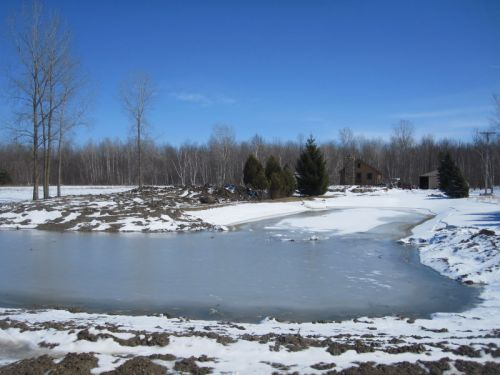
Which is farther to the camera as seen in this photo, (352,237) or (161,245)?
(352,237)

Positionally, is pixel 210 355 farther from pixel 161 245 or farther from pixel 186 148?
pixel 186 148

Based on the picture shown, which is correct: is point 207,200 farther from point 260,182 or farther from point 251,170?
point 251,170

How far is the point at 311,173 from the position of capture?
46.4m

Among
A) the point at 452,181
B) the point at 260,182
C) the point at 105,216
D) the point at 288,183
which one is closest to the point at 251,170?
the point at 260,182

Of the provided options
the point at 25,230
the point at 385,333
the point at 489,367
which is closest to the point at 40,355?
the point at 385,333

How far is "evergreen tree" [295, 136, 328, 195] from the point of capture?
46.1 m

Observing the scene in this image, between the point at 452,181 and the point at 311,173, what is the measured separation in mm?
14901

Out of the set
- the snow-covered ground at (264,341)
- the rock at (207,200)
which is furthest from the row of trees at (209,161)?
the snow-covered ground at (264,341)

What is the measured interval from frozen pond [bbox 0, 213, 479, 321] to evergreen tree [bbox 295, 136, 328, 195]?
93.0ft

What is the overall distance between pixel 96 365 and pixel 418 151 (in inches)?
4300

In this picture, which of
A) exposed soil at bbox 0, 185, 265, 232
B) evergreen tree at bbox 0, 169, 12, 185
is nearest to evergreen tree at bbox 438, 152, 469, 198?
exposed soil at bbox 0, 185, 265, 232

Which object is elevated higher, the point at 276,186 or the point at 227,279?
the point at 276,186

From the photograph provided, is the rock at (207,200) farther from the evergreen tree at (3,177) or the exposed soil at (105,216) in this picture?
the evergreen tree at (3,177)

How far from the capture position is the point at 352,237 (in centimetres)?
1956
